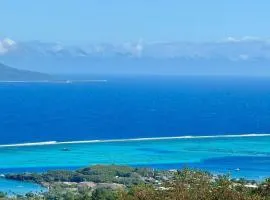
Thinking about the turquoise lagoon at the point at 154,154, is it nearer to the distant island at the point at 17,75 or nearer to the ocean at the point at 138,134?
the ocean at the point at 138,134

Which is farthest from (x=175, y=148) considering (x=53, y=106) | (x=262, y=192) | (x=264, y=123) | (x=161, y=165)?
(x=53, y=106)

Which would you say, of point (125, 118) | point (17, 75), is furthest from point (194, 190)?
point (17, 75)

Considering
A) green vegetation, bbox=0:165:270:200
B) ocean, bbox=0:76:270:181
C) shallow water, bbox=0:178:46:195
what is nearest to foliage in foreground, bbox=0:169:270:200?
green vegetation, bbox=0:165:270:200

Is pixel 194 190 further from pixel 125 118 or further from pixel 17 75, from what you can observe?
pixel 17 75

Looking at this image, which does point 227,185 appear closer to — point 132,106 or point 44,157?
point 44,157

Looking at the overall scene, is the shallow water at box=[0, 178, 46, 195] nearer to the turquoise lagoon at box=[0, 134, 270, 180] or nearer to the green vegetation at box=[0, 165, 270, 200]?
the green vegetation at box=[0, 165, 270, 200]
